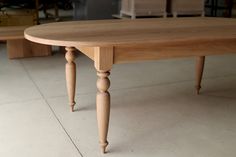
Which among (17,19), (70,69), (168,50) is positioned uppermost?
(168,50)

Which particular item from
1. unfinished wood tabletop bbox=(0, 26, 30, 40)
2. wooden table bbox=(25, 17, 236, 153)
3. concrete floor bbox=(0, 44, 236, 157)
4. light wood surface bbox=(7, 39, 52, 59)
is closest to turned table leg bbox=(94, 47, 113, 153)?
wooden table bbox=(25, 17, 236, 153)

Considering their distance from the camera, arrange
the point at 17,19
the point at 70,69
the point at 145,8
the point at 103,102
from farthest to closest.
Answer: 1. the point at 17,19
2. the point at 145,8
3. the point at 70,69
4. the point at 103,102

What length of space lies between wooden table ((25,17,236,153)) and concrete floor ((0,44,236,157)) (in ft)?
1.00

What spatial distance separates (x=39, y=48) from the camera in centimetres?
385

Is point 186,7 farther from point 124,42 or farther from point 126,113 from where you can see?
point 124,42

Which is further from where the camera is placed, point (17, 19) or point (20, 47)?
point (17, 19)

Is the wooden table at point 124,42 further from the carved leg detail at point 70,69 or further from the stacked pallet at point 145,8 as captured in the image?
the stacked pallet at point 145,8

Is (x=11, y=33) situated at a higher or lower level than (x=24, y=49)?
higher

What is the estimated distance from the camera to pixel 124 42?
5.32 ft

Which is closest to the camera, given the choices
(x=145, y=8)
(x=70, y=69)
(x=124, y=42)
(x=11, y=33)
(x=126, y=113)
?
(x=124, y=42)

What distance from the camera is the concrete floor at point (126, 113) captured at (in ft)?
6.33

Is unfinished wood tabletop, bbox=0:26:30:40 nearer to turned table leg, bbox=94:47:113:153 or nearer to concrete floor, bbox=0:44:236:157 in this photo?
concrete floor, bbox=0:44:236:157

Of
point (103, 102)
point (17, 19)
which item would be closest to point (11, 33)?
point (17, 19)

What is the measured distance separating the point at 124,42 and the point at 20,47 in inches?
95.2
